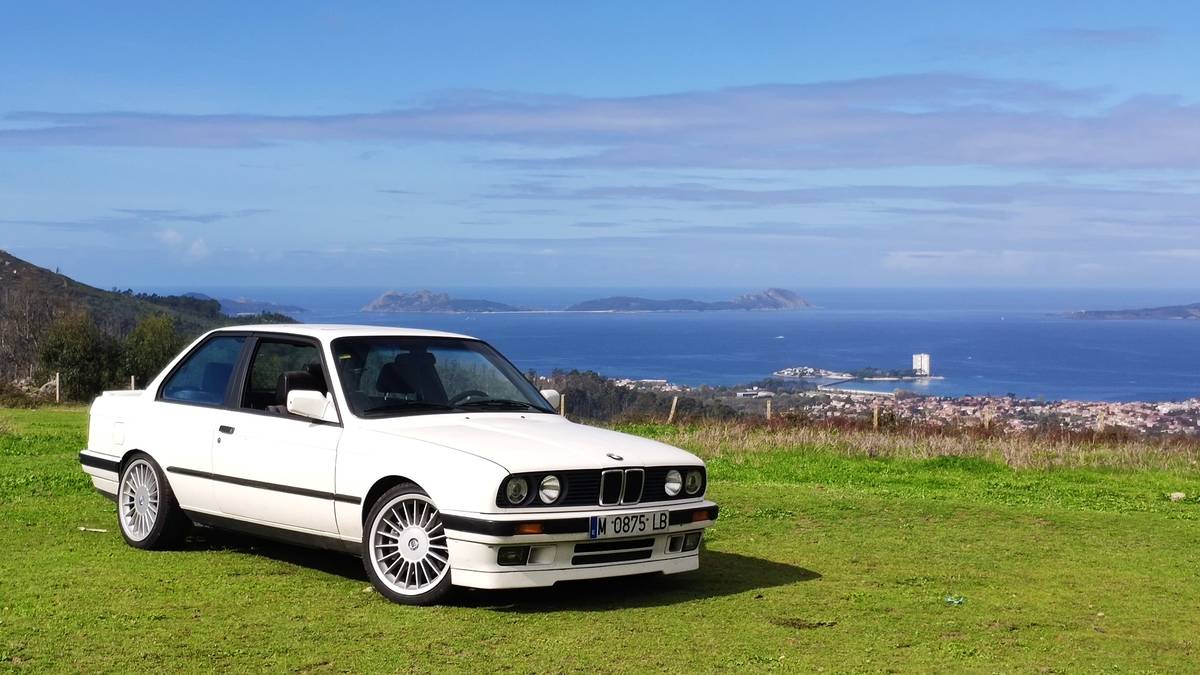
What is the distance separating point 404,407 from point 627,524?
1858mm

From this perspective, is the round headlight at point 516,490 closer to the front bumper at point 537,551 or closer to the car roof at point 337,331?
the front bumper at point 537,551

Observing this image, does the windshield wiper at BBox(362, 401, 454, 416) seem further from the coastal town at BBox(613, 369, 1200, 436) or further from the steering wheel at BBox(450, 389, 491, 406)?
the coastal town at BBox(613, 369, 1200, 436)

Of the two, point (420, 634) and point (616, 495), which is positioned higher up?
point (616, 495)

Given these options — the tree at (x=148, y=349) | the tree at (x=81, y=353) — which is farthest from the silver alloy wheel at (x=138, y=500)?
the tree at (x=81, y=353)

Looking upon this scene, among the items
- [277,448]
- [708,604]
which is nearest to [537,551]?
[708,604]

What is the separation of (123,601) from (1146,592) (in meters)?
6.47

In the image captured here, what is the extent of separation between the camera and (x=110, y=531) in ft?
36.0

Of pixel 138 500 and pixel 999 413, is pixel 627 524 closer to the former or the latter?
pixel 138 500

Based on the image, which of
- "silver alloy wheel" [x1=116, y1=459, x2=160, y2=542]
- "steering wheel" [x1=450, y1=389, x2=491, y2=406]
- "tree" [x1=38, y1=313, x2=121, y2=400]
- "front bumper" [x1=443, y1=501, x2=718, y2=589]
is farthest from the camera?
"tree" [x1=38, y1=313, x2=121, y2=400]

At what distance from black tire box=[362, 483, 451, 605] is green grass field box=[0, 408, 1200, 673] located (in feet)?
0.52

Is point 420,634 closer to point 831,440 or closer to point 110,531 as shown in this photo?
point 110,531

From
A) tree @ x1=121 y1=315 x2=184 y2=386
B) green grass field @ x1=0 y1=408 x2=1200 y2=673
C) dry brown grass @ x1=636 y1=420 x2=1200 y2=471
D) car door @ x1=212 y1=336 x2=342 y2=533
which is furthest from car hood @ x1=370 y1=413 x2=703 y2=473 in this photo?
tree @ x1=121 y1=315 x2=184 y2=386

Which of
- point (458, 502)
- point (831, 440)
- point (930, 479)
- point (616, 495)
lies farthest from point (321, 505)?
point (831, 440)

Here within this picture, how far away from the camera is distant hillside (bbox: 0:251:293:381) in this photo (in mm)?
108688
